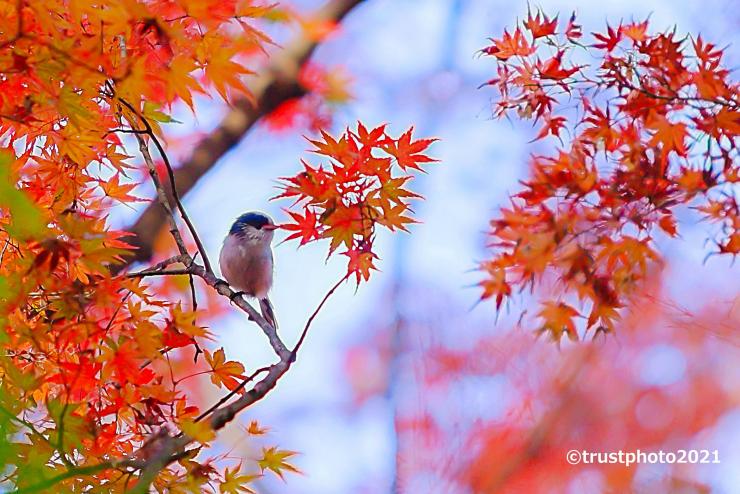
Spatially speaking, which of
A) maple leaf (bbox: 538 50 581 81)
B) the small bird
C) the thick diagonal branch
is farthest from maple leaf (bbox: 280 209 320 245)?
the thick diagonal branch


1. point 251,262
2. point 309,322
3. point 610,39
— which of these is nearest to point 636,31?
point 610,39

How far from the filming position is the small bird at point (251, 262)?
14.0ft

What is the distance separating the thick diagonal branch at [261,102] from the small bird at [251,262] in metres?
0.43

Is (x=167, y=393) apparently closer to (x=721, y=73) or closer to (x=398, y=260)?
(x=721, y=73)

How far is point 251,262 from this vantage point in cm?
426

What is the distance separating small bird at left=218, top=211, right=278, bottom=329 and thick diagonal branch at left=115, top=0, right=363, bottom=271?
428mm

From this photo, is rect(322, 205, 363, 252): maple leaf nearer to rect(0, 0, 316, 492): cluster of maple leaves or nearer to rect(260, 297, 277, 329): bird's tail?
rect(0, 0, 316, 492): cluster of maple leaves

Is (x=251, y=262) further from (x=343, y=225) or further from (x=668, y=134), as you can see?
(x=668, y=134)

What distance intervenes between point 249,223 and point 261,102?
2.55ft

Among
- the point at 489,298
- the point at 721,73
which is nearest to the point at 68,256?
the point at 489,298

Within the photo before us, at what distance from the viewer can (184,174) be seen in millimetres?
4531

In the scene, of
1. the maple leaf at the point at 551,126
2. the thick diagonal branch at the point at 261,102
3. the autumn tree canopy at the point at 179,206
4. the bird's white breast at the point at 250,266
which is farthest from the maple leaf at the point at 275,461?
the thick diagonal branch at the point at 261,102

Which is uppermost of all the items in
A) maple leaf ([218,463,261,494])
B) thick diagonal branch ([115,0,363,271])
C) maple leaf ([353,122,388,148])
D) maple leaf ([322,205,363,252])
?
thick diagonal branch ([115,0,363,271])

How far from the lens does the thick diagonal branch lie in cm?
454
